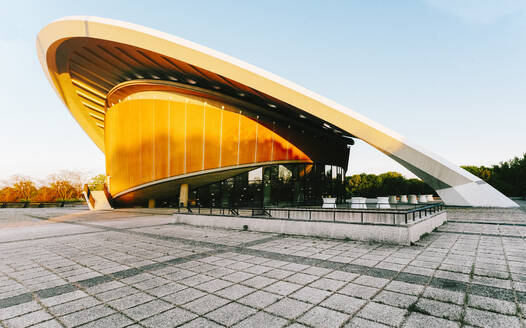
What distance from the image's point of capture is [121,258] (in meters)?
6.52

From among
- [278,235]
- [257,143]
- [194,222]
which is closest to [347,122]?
[257,143]

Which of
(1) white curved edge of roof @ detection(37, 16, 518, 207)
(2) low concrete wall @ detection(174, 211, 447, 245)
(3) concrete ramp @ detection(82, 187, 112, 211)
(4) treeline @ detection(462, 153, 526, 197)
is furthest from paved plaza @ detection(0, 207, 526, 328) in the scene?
(4) treeline @ detection(462, 153, 526, 197)

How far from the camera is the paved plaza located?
129 inches

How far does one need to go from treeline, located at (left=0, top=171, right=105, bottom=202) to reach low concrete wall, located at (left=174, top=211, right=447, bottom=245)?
2016 inches

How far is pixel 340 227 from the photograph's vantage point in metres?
8.55

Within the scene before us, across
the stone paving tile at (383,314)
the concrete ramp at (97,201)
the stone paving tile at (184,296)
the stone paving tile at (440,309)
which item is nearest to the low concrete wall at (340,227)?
the stone paving tile at (440,309)

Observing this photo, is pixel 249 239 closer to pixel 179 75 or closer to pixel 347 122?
pixel 347 122

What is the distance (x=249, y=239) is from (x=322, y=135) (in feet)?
63.9

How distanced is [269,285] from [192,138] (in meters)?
18.7

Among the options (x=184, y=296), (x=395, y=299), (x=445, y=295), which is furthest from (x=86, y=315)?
(x=445, y=295)

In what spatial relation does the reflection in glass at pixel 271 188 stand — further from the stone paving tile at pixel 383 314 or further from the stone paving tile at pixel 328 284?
the stone paving tile at pixel 383 314

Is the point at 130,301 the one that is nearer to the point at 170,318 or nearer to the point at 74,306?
the point at 74,306

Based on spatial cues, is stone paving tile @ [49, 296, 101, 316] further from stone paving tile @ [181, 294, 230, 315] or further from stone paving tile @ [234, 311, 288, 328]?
stone paving tile @ [234, 311, 288, 328]

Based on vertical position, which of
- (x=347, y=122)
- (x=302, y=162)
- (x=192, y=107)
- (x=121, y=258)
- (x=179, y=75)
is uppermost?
(x=179, y=75)
